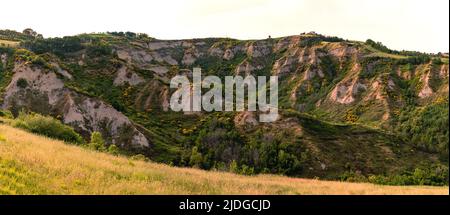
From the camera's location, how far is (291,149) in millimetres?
105812

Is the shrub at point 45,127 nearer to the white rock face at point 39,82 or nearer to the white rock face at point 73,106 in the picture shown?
the white rock face at point 73,106

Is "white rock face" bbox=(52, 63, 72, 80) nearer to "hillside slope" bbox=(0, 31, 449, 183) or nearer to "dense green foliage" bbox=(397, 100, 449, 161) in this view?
"hillside slope" bbox=(0, 31, 449, 183)

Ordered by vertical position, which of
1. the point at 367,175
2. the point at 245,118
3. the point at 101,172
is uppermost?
the point at 101,172

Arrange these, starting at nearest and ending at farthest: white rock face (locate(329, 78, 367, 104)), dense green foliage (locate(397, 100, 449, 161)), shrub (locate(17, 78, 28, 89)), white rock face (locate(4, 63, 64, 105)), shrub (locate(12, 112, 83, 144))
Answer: shrub (locate(12, 112, 83, 144))
white rock face (locate(4, 63, 64, 105))
shrub (locate(17, 78, 28, 89))
dense green foliage (locate(397, 100, 449, 161))
white rock face (locate(329, 78, 367, 104))

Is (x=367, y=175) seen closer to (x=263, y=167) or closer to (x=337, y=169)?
(x=337, y=169)

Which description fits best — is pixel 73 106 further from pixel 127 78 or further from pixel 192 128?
pixel 127 78

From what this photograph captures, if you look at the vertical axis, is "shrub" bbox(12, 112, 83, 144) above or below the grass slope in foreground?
below

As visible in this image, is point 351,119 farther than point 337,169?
Yes

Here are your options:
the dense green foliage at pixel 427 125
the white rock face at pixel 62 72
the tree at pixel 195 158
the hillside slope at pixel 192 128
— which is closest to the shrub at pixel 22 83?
the hillside slope at pixel 192 128

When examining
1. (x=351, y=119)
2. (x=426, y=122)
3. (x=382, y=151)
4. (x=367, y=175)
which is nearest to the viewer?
(x=367, y=175)

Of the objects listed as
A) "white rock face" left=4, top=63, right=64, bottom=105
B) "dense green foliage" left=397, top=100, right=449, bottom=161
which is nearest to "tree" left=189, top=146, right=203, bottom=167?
"white rock face" left=4, top=63, right=64, bottom=105

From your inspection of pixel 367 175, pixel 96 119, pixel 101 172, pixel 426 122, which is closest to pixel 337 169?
pixel 367 175
